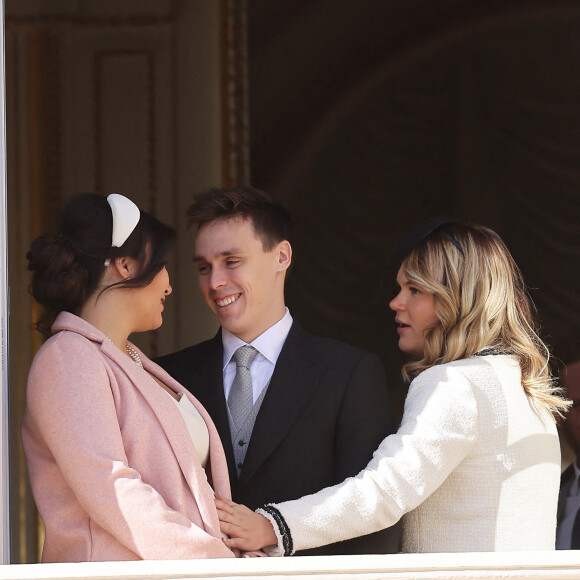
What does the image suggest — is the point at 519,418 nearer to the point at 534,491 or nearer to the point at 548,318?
the point at 534,491

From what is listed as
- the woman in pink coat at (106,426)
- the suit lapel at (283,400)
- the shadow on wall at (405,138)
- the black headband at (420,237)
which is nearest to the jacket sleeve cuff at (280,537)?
the woman in pink coat at (106,426)

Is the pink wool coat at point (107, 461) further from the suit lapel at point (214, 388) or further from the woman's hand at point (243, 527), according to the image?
the suit lapel at point (214, 388)

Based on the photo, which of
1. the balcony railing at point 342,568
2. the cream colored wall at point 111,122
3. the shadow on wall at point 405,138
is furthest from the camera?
the shadow on wall at point 405,138

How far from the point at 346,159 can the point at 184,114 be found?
100 cm

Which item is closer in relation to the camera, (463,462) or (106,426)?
(106,426)

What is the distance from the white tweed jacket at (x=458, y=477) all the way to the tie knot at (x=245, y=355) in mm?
472

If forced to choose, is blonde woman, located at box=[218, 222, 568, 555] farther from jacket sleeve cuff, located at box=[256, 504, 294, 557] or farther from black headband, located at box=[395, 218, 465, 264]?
black headband, located at box=[395, 218, 465, 264]

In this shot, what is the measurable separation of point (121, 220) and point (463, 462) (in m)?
0.93

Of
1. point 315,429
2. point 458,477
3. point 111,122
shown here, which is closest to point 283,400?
point 315,429

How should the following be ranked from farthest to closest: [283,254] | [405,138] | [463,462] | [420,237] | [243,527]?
[405,138]
[283,254]
[420,237]
[463,462]
[243,527]

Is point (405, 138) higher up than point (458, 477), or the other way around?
point (405, 138)

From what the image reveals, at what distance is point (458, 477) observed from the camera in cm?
256

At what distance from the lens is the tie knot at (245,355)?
2.89m

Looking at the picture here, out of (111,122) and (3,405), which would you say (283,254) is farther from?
(111,122)
